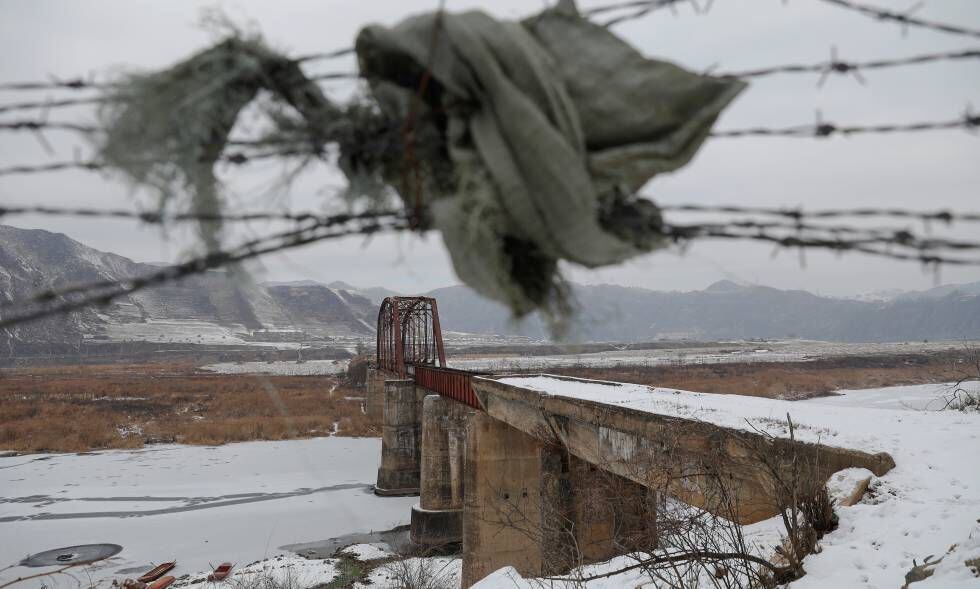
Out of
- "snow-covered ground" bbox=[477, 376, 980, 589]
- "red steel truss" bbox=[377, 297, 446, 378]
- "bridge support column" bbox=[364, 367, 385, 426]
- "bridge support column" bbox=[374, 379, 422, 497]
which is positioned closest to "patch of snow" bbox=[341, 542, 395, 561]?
"bridge support column" bbox=[374, 379, 422, 497]

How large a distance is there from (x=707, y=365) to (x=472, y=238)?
76.7 meters

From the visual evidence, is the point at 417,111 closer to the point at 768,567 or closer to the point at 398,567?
the point at 768,567

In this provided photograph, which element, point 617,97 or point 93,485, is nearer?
point 617,97

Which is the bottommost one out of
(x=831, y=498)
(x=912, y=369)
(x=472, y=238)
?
(x=912, y=369)

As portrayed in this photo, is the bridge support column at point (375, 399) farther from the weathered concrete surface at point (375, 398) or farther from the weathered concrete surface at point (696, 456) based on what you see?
the weathered concrete surface at point (696, 456)

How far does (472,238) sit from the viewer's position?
5.75 feet

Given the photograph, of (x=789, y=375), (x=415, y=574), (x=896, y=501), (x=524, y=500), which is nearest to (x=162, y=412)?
(x=415, y=574)

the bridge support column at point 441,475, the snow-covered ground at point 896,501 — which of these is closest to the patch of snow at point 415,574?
the bridge support column at point 441,475

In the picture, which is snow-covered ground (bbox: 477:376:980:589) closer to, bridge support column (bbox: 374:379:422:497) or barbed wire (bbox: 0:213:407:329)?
barbed wire (bbox: 0:213:407:329)

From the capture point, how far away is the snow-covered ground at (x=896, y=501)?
5.15m

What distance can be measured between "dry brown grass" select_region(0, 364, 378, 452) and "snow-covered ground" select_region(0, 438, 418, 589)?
8.87 ft

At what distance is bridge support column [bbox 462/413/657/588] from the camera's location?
→ 42.9 ft

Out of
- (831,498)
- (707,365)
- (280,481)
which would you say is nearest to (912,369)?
(707,365)

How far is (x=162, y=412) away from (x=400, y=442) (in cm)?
2711
